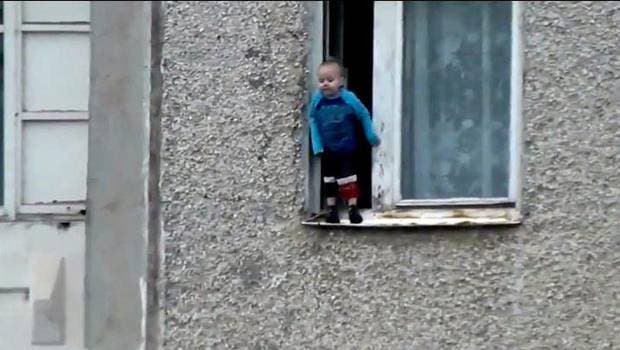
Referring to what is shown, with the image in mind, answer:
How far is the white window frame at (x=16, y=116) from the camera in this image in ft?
19.5

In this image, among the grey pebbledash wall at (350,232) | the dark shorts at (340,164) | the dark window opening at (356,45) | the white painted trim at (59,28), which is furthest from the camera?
the white painted trim at (59,28)

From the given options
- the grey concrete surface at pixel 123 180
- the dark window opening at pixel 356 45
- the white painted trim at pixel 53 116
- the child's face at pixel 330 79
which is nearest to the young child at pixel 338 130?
the child's face at pixel 330 79

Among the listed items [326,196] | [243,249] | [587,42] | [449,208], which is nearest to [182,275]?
[243,249]

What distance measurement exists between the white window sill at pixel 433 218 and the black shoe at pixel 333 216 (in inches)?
0.6

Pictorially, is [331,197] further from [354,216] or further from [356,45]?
→ [356,45]

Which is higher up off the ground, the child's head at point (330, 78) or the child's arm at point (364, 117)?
the child's head at point (330, 78)

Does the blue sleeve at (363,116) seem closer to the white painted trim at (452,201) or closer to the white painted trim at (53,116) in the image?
the white painted trim at (452,201)

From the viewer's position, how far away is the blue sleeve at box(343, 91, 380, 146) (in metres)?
5.29

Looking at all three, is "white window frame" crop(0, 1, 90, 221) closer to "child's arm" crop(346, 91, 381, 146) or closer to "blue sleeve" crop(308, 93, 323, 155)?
"blue sleeve" crop(308, 93, 323, 155)

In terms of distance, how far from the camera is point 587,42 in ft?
17.0

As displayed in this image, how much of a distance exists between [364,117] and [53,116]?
5.18 feet

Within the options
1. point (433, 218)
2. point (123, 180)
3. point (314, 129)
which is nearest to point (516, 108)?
point (433, 218)

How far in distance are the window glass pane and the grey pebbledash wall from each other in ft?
0.51

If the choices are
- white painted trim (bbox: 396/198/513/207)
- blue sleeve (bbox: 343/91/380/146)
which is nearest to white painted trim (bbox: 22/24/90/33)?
blue sleeve (bbox: 343/91/380/146)
